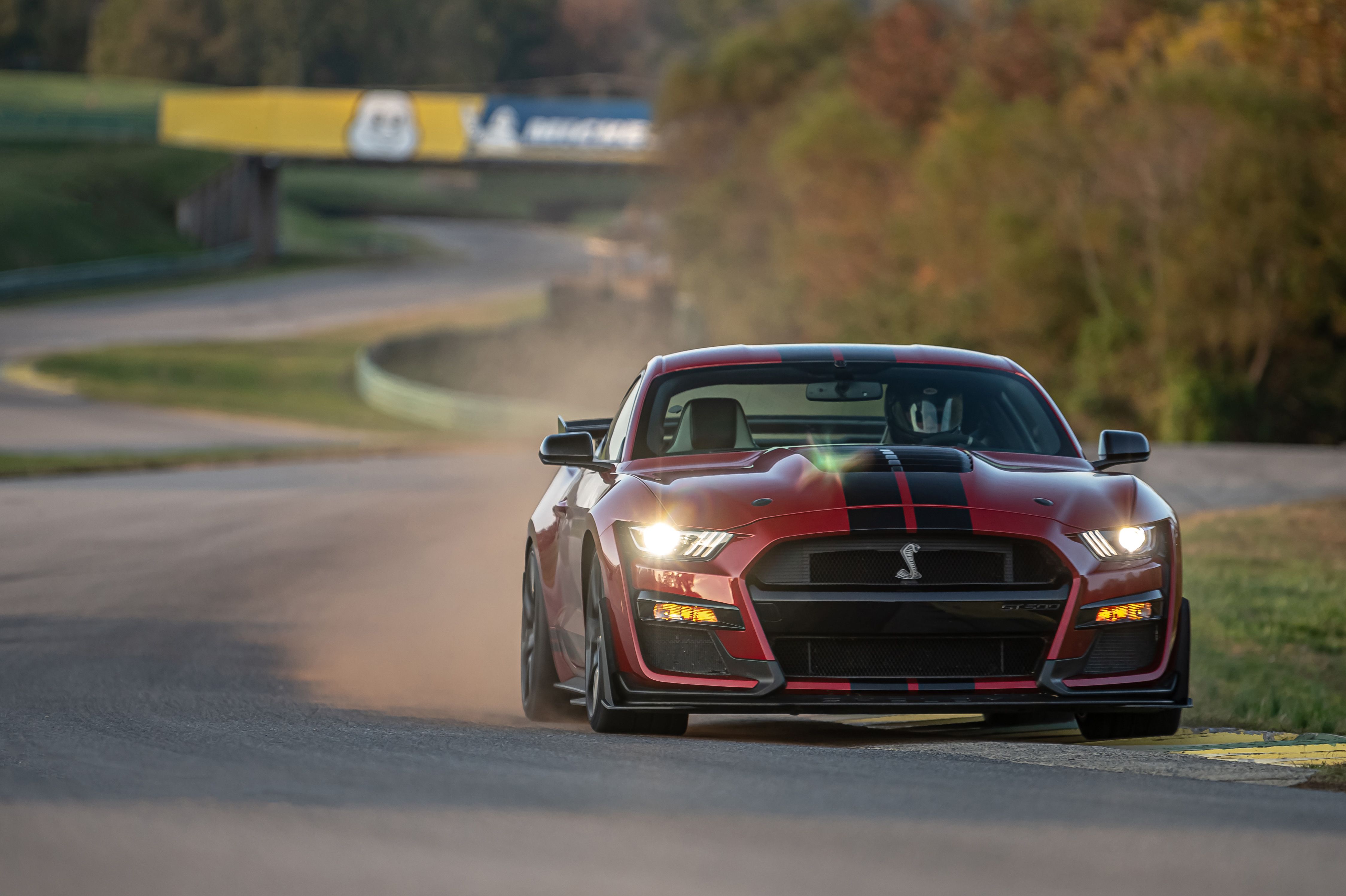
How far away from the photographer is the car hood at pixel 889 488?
6871 millimetres

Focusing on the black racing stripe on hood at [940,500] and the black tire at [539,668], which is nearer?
the black racing stripe on hood at [940,500]

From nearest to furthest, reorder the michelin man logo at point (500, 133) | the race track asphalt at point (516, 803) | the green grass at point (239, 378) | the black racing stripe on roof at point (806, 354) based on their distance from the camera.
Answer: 1. the race track asphalt at point (516, 803)
2. the black racing stripe on roof at point (806, 354)
3. the green grass at point (239, 378)
4. the michelin man logo at point (500, 133)

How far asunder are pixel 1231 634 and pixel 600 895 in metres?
8.43

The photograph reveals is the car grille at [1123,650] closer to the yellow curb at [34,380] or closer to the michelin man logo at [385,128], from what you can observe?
the yellow curb at [34,380]

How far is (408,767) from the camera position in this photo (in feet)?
18.9

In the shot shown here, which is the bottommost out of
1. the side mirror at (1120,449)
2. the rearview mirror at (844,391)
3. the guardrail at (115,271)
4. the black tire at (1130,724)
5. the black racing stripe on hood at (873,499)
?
the guardrail at (115,271)

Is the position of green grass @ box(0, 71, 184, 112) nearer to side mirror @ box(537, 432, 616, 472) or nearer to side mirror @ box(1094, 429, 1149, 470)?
side mirror @ box(537, 432, 616, 472)

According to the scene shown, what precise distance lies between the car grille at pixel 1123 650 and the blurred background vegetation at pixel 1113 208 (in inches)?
1269

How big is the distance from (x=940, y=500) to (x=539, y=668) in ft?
7.73

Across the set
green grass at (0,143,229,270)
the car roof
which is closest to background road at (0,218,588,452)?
green grass at (0,143,229,270)

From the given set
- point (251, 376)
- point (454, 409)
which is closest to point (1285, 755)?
point (454, 409)

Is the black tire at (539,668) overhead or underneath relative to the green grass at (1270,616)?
overhead

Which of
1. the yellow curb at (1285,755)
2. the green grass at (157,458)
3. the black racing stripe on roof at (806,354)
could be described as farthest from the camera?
the green grass at (157,458)

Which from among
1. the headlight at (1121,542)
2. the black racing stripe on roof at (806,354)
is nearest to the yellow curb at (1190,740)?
the headlight at (1121,542)
